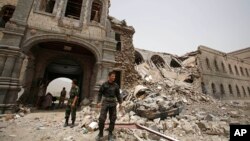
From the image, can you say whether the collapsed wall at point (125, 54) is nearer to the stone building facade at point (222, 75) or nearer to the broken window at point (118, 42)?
the broken window at point (118, 42)

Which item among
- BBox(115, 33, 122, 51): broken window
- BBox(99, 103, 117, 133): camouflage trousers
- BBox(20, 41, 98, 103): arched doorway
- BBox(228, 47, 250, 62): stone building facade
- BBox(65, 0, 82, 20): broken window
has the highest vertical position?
BBox(228, 47, 250, 62): stone building facade

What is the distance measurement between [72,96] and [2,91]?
369cm

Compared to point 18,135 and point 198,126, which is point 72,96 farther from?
point 198,126

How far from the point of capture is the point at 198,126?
5.26m

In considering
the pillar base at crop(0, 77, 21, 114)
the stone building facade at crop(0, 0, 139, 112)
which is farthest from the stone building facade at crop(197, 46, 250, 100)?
the pillar base at crop(0, 77, 21, 114)

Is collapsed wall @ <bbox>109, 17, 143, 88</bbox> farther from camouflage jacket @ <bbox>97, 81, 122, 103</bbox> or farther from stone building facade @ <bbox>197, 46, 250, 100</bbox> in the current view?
stone building facade @ <bbox>197, 46, 250, 100</bbox>

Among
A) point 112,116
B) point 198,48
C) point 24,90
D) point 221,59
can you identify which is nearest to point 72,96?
point 112,116

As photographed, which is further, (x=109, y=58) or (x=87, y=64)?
(x=87, y=64)

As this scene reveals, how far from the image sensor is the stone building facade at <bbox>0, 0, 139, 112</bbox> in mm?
6295

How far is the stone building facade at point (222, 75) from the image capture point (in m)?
18.9

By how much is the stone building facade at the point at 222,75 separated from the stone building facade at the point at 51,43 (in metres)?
14.2

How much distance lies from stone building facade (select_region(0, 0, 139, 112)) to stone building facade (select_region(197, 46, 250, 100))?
14164 mm

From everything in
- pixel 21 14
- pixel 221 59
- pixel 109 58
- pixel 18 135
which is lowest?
pixel 18 135

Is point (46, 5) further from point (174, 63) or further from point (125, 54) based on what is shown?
point (174, 63)
